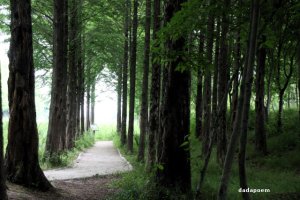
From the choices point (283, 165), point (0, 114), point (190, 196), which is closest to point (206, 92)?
point (283, 165)

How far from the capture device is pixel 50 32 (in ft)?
64.8

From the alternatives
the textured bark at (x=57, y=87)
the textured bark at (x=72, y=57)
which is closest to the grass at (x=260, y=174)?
the textured bark at (x=57, y=87)

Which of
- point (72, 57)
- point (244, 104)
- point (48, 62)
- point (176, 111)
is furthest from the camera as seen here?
point (72, 57)

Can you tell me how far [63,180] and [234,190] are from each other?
18.8ft

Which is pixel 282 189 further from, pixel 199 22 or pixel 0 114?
pixel 0 114

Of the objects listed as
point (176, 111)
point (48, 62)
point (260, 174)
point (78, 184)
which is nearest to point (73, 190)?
point (78, 184)

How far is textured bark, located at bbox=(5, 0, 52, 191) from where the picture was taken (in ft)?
30.3

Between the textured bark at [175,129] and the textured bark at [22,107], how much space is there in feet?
10.5

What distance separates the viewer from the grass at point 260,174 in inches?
344

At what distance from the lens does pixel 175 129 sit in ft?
28.7

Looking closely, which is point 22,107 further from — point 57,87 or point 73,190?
point 57,87

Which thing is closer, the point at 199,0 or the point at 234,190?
the point at 199,0

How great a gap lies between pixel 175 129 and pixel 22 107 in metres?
3.74

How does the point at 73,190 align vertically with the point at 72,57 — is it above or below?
below
